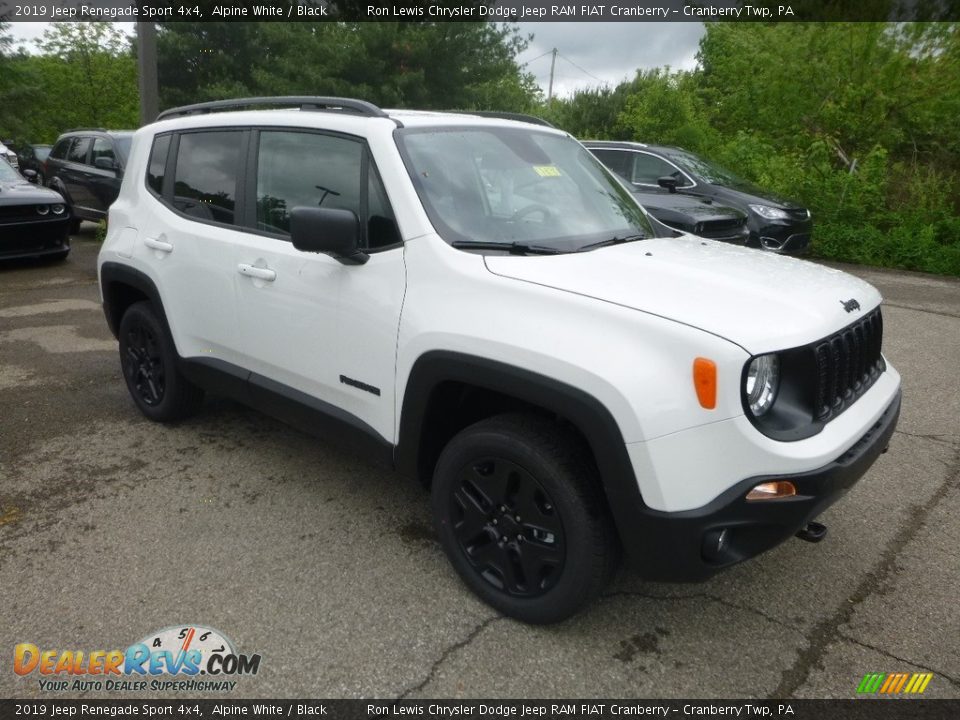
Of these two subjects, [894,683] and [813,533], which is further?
[813,533]

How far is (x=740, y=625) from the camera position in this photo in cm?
295

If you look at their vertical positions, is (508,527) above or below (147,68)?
below

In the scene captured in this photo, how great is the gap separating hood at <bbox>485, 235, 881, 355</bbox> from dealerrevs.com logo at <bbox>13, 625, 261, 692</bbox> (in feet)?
5.52

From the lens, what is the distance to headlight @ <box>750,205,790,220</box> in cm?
1043

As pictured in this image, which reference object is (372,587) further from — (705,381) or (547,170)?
(547,170)

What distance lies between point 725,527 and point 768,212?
901 cm

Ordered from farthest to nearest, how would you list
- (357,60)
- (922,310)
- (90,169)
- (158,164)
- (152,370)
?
(357,60)
(90,169)
(922,310)
(152,370)
(158,164)

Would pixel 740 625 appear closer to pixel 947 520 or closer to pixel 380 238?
pixel 947 520

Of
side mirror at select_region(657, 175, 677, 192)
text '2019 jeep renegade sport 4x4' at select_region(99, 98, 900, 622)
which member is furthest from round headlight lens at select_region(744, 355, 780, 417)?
side mirror at select_region(657, 175, 677, 192)

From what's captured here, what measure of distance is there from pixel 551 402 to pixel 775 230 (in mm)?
8949

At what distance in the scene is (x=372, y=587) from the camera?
3.14 metres

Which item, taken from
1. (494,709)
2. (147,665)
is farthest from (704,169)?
(147,665)

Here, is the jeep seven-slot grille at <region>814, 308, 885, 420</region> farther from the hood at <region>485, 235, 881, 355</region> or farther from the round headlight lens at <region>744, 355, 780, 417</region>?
the round headlight lens at <region>744, 355, 780, 417</region>

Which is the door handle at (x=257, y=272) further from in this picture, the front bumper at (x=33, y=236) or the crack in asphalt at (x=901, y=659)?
the front bumper at (x=33, y=236)
